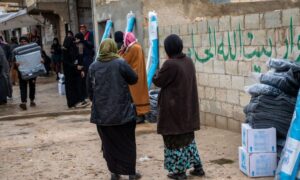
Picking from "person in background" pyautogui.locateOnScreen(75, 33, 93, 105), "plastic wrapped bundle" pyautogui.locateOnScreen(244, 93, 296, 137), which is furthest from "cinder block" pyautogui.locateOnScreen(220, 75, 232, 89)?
"person in background" pyautogui.locateOnScreen(75, 33, 93, 105)

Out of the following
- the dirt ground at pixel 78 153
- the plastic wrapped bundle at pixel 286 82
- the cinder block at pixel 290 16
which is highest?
the cinder block at pixel 290 16

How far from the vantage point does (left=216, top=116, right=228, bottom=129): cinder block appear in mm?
7086

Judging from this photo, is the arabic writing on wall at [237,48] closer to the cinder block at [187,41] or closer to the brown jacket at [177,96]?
the cinder block at [187,41]

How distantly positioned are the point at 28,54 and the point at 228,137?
572cm

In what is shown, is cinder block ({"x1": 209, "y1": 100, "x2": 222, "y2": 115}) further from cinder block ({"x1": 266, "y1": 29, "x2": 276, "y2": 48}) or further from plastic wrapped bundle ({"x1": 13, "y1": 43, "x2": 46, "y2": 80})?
plastic wrapped bundle ({"x1": 13, "y1": 43, "x2": 46, "y2": 80})

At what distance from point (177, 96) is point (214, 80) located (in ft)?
9.23

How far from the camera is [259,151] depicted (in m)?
4.62

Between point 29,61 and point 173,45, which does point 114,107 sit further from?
point 29,61

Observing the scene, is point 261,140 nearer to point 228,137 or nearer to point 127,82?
point 127,82

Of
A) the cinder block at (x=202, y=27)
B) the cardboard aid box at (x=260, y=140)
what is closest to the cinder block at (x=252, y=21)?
the cinder block at (x=202, y=27)

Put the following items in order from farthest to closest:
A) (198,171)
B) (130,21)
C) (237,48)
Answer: (130,21) → (237,48) → (198,171)

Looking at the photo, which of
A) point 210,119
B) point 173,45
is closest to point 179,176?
point 173,45

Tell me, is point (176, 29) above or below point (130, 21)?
below

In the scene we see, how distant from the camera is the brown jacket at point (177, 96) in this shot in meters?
4.59
